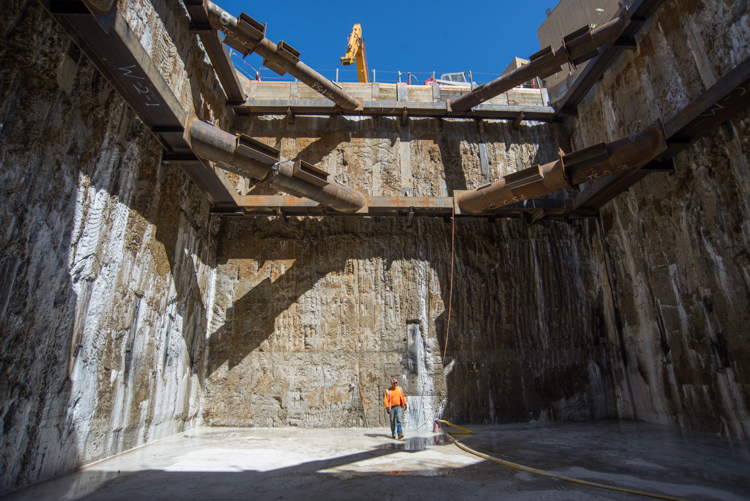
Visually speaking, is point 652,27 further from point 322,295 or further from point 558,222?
point 322,295

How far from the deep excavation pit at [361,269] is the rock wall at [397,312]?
0.20 ft

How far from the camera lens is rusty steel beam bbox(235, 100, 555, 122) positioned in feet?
34.4

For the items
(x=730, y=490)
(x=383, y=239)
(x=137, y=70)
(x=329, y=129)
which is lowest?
(x=730, y=490)

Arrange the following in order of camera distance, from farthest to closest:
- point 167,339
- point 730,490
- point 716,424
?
1. point 167,339
2. point 716,424
3. point 730,490

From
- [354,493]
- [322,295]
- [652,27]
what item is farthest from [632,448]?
[652,27]

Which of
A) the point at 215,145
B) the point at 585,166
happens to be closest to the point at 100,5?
the point at 215,145

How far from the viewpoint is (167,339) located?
7418 mm

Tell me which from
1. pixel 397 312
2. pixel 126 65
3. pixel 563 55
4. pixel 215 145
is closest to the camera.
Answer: pixel 126 65

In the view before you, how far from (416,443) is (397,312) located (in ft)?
10.9

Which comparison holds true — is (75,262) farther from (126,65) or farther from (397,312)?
(397,312)

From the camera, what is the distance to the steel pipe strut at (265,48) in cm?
800

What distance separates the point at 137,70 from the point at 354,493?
20.6 feet

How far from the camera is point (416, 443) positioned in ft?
22.7

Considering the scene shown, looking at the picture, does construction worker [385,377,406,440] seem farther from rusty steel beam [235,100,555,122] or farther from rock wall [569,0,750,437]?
rusty steel beam [235,100,555,122]
